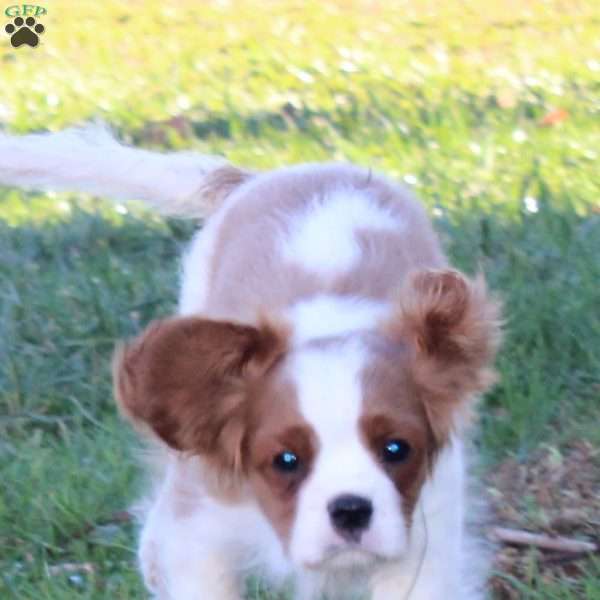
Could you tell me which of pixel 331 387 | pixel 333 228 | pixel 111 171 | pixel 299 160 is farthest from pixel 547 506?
pixel 299 160

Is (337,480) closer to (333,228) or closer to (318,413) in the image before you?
(318,413)

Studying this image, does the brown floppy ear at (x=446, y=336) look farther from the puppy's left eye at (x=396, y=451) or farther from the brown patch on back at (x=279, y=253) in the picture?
the brown patch on back at (x=279, y=253)

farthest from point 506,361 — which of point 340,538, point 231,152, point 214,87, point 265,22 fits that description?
point 265,22

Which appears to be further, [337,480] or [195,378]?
[195,378]

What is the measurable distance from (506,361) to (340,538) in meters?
1.72

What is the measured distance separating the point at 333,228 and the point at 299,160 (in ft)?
8.30

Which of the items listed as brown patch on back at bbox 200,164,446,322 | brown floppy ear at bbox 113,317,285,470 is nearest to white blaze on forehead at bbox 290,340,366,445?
brown floppy ear at bbox 113,317,285,470

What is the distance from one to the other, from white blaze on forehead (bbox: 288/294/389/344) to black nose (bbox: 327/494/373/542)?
434 mm

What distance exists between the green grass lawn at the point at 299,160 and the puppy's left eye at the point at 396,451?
74 cm

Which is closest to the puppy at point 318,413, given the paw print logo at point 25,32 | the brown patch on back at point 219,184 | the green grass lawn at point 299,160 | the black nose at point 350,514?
the black nose at point 350,514

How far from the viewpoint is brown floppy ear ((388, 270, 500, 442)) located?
314cm

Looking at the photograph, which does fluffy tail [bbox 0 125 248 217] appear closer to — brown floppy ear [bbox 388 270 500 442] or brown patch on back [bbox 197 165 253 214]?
brown patch on back [bbox 197 165 253 214]

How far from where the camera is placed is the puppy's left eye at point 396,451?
3070mm

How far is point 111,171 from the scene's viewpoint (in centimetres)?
469
